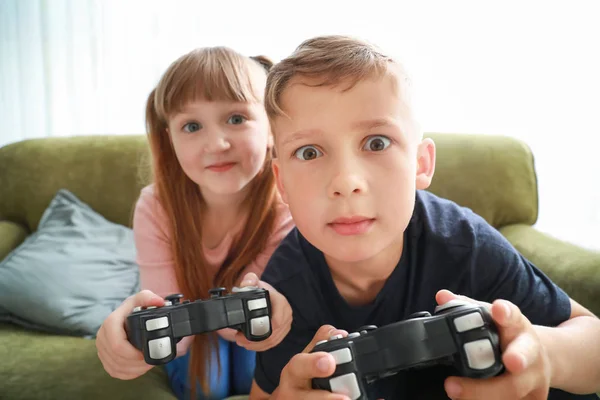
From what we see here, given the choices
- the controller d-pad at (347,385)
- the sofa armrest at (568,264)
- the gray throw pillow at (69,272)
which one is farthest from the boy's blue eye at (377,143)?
the gray throw pillow at (69,272)

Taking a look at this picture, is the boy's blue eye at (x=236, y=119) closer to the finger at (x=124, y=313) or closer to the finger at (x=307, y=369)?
the finger at (x=124, y=313)

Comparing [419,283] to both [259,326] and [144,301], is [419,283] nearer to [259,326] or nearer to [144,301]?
[259,326]

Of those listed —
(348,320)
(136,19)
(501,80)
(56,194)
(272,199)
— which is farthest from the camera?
(136,19)

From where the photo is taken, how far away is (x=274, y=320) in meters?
0.84

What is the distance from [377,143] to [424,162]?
0.47 feet

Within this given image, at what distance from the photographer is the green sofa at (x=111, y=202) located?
1.06 m

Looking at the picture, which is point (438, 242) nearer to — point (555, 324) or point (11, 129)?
point (555, 324)

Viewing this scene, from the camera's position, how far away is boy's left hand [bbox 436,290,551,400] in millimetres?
568

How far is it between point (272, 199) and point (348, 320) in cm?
39

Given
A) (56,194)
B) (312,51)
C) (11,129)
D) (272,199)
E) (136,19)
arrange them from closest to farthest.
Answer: (312,51) < (272,199) < (56,194) < (136,19) < (11,129)

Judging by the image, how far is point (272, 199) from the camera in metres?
1.19

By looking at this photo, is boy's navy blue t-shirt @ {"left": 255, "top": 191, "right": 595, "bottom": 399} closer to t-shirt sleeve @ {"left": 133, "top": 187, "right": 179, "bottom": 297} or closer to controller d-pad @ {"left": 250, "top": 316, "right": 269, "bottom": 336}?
controller d-pad @ {"left": 250, "top": 316, "right": 269, "bottom": 336}

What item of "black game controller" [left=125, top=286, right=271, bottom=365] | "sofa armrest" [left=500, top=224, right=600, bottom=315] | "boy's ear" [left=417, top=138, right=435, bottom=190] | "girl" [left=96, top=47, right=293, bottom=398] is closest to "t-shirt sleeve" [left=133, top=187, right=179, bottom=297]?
"girl" [left=96, top=47, right=293, bottom=398]

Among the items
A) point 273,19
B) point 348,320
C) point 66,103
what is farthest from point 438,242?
point 66,103
